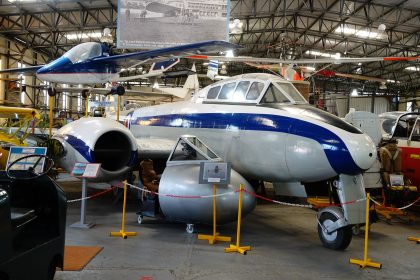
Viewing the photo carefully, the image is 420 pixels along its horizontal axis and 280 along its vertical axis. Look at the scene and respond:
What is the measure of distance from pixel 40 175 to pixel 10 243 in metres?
0.91

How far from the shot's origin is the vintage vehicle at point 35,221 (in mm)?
3062

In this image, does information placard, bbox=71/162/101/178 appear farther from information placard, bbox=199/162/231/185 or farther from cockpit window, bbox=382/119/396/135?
cockpit window, bbox=382/119/396/135

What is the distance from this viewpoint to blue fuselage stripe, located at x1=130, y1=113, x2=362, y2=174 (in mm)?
5281

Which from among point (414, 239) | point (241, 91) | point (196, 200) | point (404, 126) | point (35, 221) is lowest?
point (414, 239)

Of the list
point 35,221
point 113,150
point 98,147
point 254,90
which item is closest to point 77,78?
point 98,147

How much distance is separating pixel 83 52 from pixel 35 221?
8518 millimetres

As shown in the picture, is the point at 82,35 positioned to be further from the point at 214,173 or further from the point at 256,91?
the point at 214,173

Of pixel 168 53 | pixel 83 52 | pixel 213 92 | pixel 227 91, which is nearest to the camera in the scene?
pixel 227 91

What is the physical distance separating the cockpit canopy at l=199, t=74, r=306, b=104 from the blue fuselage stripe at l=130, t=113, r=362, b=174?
1.31ft

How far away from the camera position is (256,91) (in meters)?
6.84

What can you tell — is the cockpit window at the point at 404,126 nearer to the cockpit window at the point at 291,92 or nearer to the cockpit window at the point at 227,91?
the cockpit window at the point at 291,92

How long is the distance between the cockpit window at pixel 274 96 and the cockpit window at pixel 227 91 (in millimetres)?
789

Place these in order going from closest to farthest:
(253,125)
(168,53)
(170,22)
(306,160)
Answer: (306,160), (253,125), (168,53), (170,22)

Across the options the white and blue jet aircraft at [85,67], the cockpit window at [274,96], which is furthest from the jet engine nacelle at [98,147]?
the white and blue jet aircraft at [85,67]
